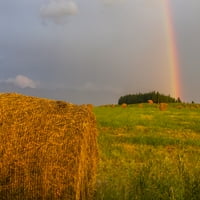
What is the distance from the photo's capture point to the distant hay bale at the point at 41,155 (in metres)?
8.26

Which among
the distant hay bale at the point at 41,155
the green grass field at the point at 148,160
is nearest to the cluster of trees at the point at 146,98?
the green grass field at the point at 148,160

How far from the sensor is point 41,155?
8.29 meters

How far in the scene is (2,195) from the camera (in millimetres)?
8453

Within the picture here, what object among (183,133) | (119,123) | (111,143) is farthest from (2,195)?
(119,123)

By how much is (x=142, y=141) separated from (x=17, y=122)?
38.5ft

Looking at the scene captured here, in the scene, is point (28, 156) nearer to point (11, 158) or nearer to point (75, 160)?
point (11, 158)

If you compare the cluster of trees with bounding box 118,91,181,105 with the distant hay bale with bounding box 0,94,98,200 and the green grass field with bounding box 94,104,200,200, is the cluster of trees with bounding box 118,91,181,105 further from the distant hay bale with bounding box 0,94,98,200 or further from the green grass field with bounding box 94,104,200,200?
the distant hay bale with bounding box 0,94,98,200

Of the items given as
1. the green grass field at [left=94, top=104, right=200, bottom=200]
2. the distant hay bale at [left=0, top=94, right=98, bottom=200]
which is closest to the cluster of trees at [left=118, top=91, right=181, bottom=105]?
the green grass field at [left=94, top=104, right=200, bottom=200]

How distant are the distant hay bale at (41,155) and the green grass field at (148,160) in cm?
103

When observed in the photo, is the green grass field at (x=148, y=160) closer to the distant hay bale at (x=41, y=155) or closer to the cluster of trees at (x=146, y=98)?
the distant hay bale at (x=41, y=155)

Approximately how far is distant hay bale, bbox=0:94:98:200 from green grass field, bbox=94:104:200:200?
1.03 metres

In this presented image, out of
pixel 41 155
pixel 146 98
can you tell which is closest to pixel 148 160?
pixel 41 155

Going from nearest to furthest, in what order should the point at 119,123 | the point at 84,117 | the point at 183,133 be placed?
the point at 84,117 < the point at 183,133 < the point at 119,123

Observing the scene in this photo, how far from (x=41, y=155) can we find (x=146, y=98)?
5652cm
